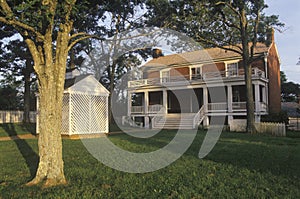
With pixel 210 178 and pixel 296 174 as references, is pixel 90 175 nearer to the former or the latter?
pixel 210 178

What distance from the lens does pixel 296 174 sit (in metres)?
5.95

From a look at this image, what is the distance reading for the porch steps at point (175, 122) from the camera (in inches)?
907

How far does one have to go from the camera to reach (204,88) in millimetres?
25250

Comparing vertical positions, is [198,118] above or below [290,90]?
below

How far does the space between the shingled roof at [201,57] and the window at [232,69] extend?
0.79m

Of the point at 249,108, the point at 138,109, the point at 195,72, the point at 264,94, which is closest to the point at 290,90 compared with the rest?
the point at 264,94

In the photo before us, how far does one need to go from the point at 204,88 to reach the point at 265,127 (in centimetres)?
850

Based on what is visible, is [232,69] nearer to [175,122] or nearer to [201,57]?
[201,57]

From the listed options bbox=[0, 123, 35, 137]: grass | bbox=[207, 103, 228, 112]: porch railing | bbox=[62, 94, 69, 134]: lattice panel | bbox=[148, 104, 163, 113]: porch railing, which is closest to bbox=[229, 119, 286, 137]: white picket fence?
bbox=[207, 103, 228, 112]: porch railing

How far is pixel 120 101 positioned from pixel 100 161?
39627 mm

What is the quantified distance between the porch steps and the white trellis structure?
6.88 meters

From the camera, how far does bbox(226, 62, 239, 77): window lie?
25219 millimetres

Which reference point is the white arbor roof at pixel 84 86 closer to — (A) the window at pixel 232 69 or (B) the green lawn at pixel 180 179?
(B) the green lawn at pixel 180 179

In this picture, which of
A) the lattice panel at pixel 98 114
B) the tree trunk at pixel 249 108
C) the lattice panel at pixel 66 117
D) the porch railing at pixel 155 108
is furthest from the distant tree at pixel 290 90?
the lattice panel at pixel 66 117
